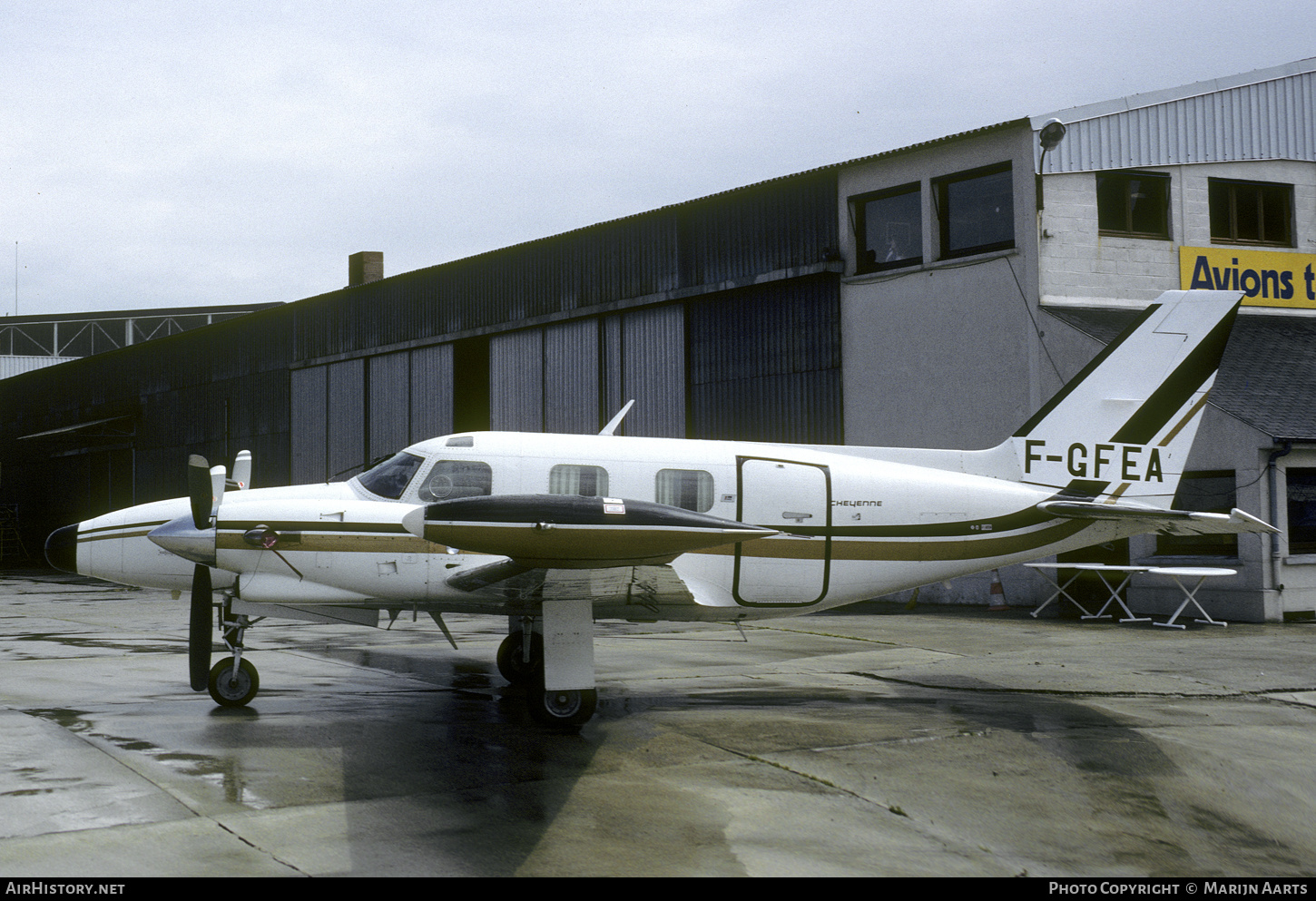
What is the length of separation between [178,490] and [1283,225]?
122 ft

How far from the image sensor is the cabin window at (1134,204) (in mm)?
20578

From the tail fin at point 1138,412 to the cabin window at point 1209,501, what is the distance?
7471 mm

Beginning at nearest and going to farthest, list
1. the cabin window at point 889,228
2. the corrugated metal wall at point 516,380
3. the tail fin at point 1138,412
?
the tail fin at point 1138,412, the cabin window at point 889,228, the corrugated metal wall at point 516,380

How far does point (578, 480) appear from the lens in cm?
999

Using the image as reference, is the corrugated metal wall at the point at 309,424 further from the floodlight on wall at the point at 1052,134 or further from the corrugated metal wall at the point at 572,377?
the floodlight on wall at the point at 1052,134

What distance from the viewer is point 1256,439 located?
17531 mm

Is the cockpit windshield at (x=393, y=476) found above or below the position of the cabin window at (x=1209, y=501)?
above

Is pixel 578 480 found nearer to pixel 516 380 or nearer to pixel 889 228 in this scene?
pixel 889 228

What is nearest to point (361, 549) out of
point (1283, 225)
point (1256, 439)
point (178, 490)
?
point (1256, 439)

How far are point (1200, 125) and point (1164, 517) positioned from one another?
47.1 feet

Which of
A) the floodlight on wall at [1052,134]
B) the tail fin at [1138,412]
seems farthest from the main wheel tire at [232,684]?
the floodlight on wall at [1052,134]

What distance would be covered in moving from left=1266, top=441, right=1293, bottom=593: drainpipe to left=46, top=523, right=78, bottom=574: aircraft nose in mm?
17095

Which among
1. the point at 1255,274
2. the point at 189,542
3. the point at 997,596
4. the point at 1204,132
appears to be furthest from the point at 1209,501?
the point at 189,542

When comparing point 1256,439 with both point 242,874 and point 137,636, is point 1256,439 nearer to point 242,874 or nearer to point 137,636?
point 242,874
